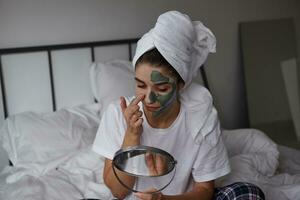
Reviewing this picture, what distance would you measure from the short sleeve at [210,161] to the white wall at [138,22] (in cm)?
97

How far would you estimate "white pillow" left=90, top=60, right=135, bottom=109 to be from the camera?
1.70 metres

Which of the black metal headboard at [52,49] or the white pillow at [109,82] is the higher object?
the black metal headboard at [52,49]

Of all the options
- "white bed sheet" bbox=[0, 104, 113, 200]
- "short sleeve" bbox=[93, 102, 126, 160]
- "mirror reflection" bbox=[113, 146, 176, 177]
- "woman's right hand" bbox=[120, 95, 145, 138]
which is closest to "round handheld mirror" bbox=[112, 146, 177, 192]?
"mirror reflection" bbox=[113, 146, 176, 177]

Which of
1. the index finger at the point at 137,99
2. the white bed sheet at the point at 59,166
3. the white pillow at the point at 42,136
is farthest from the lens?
the white pillow at the point at 42,136

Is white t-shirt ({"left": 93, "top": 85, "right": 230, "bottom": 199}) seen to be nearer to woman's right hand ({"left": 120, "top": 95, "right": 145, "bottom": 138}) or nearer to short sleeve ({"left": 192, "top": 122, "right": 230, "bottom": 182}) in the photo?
short sleeve ({"left": 192, "top": 122, "right": 230, "bottom": 182})

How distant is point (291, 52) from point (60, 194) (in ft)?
6.12

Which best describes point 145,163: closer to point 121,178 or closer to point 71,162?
point 121,178

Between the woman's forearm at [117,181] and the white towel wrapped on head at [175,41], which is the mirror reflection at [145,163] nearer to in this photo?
the woman's forearm at [117,181]

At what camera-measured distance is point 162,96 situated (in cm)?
99

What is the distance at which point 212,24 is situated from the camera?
2258mm

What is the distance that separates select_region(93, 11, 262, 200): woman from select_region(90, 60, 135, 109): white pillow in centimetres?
55

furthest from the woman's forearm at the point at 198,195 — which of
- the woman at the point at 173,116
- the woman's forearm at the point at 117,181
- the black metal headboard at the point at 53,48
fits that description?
the black metal headboard at the point at 53,48

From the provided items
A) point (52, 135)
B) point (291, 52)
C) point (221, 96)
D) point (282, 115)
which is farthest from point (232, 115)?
point (52, 135)

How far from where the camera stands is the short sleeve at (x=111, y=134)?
1.06 metres
